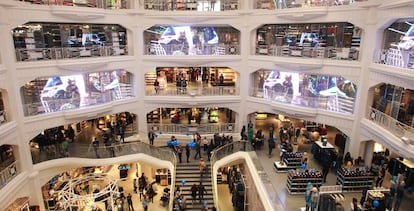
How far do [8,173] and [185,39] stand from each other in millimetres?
14224

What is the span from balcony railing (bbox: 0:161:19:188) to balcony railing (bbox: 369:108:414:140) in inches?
744

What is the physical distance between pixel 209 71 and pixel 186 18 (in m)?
5.66

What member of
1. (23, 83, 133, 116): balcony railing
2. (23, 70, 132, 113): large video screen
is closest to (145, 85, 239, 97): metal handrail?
(23, 83, 133, 116): balcony railing

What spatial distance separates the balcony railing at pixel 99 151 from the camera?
59.7 ft

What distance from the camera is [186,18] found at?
20.9m

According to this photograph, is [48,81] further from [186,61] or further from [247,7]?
[247,7]

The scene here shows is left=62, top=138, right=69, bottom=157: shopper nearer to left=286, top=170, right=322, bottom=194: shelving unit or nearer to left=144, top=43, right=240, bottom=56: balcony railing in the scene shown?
left=144, top=43, right=240, bottom=56: balcony railing

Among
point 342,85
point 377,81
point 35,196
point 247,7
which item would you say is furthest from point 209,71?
point 35,196

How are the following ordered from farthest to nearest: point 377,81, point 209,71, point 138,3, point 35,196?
point 209,71, point 138,3, point 35,196, point 377,81

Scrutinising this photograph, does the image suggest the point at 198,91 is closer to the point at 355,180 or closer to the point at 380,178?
the point at 355,180

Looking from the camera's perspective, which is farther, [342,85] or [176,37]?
[176,37]

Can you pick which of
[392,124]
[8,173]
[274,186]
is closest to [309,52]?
[392,124]

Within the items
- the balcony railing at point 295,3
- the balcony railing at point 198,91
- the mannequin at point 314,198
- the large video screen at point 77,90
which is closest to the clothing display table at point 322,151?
the mannequin at point 314,198

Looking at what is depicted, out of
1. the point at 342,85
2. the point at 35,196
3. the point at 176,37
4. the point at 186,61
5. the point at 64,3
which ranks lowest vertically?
the point at 35,196
